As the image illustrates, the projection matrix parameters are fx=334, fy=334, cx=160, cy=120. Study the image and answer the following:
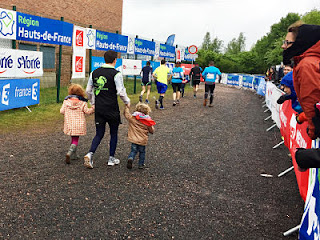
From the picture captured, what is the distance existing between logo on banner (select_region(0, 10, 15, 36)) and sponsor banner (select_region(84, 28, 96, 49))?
3.97 metres

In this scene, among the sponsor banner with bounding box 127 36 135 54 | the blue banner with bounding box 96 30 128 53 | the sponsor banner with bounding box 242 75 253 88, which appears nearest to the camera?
the blue banner with bounding box 96 30 128 53

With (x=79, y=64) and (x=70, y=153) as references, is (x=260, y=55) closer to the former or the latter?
(x=79, y=64)

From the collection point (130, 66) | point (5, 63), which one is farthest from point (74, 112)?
point (130, 66)

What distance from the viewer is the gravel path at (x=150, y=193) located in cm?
373

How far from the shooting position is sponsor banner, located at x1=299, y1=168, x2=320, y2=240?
3135 mm

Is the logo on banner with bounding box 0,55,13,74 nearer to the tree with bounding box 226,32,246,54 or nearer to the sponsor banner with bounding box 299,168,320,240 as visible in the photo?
the sponsor banner with bounding box 299,168,320,240

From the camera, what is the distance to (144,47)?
65.0 ft

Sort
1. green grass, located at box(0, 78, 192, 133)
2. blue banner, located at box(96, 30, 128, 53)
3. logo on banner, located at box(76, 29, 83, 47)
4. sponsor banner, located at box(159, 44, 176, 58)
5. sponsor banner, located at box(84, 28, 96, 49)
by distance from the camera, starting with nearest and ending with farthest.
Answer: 1. green grass, located at box(0, 78, 192, 133)
2. logo on banner, located at box(76, 29, 83, 47)
3. sponsor banner, located at box(84, 28, 96, 49)
4. blue banner, located at box(96, 30, 128, 53)
5. sponsor banner, located at box(159, 44, 176, 58)

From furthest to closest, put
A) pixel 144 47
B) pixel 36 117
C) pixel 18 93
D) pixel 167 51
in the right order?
pixel 167 51, pixel 144 47, pixel 18 93, pixel 36 117

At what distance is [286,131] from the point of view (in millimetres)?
6652

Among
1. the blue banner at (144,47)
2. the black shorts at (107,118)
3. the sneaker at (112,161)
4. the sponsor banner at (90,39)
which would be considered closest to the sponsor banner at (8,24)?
the sponsor banner at (90,39)

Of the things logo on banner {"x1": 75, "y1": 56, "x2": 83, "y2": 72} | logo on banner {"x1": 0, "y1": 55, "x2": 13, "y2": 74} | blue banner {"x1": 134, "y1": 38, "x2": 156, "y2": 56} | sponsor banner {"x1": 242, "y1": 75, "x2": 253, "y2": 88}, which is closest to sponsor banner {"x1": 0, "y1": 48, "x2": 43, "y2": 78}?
logo on banner {"x1": 0, "y1": 55, "x2": 13, "y2": 74}

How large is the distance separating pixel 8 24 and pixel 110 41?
6707 mm

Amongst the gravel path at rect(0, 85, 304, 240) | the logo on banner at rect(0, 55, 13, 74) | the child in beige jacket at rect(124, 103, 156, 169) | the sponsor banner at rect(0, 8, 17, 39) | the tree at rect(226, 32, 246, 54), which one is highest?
the tree at rect(226, 32, 246, 54)
